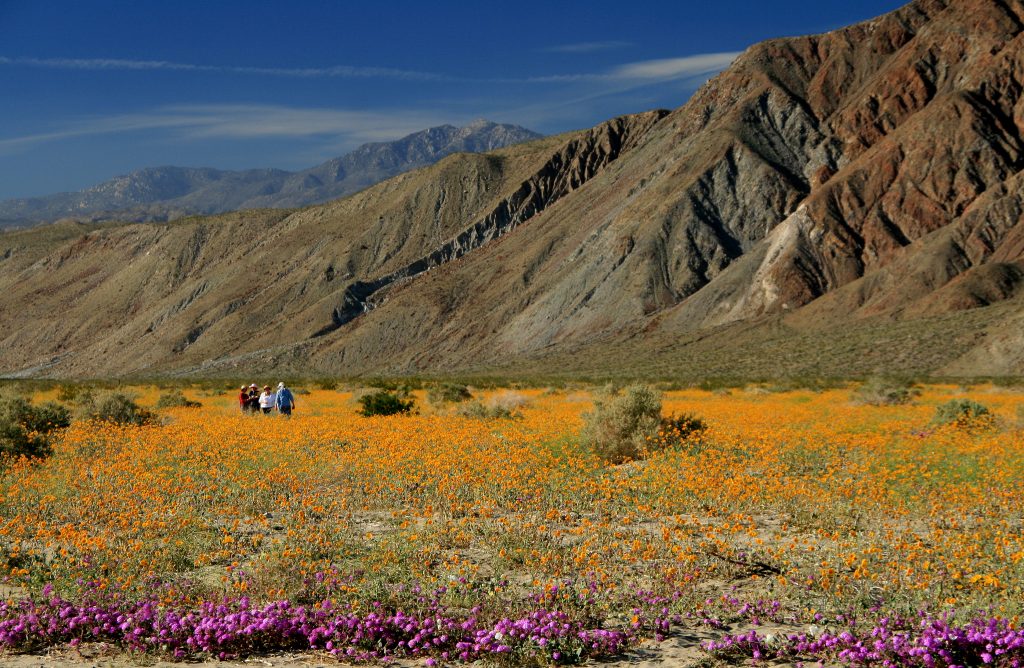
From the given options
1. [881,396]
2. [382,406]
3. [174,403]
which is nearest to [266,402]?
[382,406]

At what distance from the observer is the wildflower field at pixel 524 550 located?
610 cm

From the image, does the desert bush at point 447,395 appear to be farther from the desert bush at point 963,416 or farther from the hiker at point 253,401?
the desert bush at point 963,416

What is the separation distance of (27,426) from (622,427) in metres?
14.0

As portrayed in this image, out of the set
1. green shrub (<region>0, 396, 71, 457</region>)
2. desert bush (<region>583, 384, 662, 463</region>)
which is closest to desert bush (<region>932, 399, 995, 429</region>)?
desert bush (<region>583, 384, 662, 463</region>)

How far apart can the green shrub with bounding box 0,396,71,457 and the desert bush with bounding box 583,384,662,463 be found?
1021cm

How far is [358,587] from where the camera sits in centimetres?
Result: 686

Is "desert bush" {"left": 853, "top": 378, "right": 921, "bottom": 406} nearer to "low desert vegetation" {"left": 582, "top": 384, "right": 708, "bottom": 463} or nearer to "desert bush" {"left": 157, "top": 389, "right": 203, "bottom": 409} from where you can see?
"low desert vegetation" {"left": 582, "top": 384, "right": 708, "bottom": 463}

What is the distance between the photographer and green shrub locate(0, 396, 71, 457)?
15109mm

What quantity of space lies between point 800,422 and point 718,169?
221ft

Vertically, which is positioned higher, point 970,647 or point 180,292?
point 180,292

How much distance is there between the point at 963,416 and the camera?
56.8 ft

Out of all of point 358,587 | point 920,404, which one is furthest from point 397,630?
point 920,404

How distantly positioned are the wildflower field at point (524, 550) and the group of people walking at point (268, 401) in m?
6.73

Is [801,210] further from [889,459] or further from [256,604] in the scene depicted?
[256,604]
